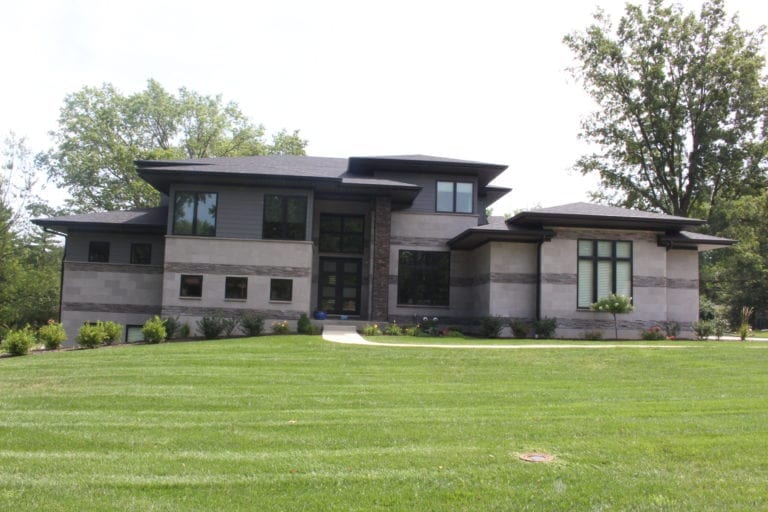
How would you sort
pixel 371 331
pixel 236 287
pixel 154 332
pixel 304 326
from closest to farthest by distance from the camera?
pixel 154 332
pixel 304 326
pixel 371 331
pixel 236 287

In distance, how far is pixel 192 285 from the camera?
2356 centimetres

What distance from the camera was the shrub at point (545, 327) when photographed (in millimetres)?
22812

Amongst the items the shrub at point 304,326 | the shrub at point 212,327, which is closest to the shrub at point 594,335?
the shrub at point 304,326

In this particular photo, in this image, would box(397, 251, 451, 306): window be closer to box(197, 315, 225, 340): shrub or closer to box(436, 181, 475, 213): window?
box(436, 181, 475, 213): window

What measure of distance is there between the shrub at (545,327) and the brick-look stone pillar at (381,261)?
5959 millimetres

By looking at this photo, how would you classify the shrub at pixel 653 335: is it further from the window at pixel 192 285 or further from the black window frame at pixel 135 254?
the black window frame at pixel 135 254

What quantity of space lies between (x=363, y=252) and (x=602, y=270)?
9.78m

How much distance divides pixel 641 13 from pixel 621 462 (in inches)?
1612

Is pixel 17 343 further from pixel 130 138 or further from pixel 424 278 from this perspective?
pixel 130 138

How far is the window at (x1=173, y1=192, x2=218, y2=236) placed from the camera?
78.3 feet

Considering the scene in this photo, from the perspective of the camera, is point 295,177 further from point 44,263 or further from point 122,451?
point 44,263

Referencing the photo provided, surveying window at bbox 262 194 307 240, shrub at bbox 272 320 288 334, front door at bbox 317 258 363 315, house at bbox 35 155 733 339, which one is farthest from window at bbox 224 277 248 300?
front door at bbox 317 258 363 315

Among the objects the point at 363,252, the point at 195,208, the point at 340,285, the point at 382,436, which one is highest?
the point at 195,208

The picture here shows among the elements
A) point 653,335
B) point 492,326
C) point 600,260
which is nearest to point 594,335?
Result: point 653,335
